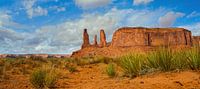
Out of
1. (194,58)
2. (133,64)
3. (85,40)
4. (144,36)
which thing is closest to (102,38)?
(85,40)

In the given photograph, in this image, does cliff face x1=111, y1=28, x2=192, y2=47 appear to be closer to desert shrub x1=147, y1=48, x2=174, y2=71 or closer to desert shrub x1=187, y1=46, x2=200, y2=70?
desert shrub x1=147, y1=48, x2=174, y2=71

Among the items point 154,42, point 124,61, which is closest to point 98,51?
point 154,42

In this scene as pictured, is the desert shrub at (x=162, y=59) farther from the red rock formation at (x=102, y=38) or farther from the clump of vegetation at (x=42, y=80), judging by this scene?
the red rock formation at (x=102, y=38)

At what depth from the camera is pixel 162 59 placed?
411 inches

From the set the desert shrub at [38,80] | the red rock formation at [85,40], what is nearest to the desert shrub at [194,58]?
the desert shrub at [38,80]

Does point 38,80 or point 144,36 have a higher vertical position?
point 144,36

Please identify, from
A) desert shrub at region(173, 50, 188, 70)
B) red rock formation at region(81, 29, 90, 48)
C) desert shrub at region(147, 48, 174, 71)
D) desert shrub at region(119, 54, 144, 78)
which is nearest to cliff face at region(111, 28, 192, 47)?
red rock formation at region(81, 29, 90, 48)

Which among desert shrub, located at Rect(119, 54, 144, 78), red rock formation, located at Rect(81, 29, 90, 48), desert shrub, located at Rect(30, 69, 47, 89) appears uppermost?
red rock formation, located at Rect(81, 29, 90, 48)

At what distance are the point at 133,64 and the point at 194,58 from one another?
2068 millimetres

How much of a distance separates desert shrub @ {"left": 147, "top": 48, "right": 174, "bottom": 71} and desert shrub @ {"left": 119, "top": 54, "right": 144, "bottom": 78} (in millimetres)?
369

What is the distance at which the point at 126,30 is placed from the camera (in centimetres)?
15388

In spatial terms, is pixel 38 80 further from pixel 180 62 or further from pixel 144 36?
pixel 144 36

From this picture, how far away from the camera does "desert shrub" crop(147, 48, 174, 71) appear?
10422 millimetres

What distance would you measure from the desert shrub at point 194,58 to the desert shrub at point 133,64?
63.9 inches
